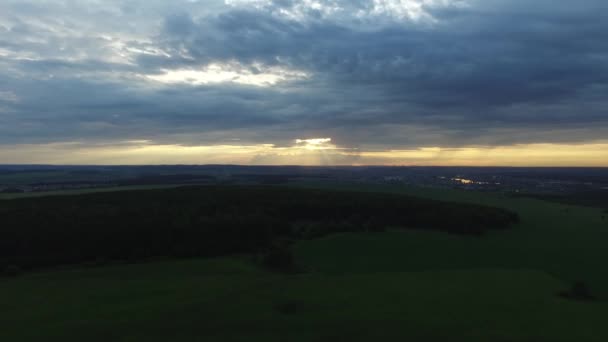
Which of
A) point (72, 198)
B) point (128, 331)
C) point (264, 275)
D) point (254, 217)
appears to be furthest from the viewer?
point (72, 198)

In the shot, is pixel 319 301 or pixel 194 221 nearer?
pixel 319 301

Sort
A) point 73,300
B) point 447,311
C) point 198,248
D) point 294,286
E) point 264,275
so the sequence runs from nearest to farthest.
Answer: point 447,311
point 73,300
point 294,286
point 264,275
point 198,248

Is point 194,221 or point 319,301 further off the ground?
point 194,221

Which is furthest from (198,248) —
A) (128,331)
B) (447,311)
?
(447,311)

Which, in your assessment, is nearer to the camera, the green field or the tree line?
the green field

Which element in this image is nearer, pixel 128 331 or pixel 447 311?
pixel 128 331

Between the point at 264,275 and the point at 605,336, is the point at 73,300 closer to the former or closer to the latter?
the point at 264,275

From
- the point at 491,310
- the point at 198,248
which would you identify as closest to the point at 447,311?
the point at 491,310

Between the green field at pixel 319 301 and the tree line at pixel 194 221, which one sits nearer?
the green field at pixel 319 301
